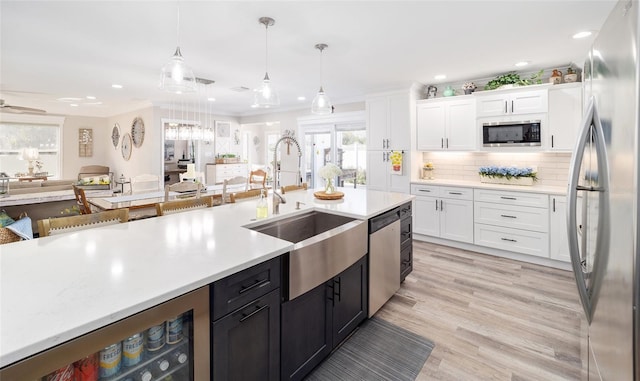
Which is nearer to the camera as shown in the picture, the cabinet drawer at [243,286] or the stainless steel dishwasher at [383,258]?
the cabinet drawer at [243,286]

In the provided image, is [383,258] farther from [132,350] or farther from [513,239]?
[513,239]

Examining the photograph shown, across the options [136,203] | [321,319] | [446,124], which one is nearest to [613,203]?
[321,319]

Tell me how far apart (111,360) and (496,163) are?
16.3 feet

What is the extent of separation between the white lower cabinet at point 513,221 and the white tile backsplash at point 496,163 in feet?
1.78

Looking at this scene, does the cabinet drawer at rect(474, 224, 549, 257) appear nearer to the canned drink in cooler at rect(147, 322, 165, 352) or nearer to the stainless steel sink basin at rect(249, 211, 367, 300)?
the stainless steel sink basin at rect(249, 211, 367, 300)

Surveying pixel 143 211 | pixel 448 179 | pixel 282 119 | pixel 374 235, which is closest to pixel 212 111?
pixel 282 119

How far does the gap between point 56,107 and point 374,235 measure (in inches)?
359

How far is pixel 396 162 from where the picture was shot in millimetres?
4902

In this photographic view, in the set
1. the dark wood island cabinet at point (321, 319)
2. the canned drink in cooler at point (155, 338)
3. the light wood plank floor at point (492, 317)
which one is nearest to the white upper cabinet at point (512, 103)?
the light wood plank floor at point (492, 317)

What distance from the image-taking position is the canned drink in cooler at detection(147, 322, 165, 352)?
1.15m

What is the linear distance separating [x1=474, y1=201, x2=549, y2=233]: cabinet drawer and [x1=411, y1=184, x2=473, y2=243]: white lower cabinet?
14cm

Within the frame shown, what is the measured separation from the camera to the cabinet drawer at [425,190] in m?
4.58

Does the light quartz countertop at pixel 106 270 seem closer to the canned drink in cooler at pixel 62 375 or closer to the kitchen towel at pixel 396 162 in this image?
the canned drink in cooler at pixel 62 375

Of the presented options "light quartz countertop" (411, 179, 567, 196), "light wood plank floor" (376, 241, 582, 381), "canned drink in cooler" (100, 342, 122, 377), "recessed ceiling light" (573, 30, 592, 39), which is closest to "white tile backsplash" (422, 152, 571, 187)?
"light quartz countertop" (411, 179, 567, 196)
